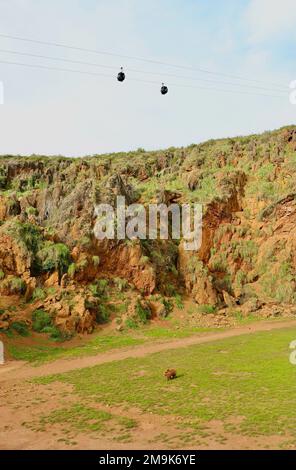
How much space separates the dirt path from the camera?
19.3 meters

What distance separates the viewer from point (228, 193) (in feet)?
138

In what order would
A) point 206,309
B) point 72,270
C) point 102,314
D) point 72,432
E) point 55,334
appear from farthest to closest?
point 206,309 < point 72,270 < point 102,314 < point 55,334 < point 72,432

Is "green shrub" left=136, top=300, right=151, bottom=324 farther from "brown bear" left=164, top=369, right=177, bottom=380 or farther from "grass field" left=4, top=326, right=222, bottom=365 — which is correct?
"brown bear" left=164, top=369, right=177, bottom=380

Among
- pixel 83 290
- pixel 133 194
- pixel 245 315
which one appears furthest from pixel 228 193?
pixel 83 290

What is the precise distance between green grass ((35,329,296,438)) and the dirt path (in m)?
1.04

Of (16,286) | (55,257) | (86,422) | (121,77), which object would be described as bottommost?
(86,422)

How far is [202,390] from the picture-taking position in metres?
15.0

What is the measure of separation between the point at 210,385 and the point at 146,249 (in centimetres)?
1984

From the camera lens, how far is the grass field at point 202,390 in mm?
11508

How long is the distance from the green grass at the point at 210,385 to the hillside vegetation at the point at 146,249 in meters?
7.64

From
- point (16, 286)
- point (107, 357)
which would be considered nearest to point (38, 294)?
point (16, 286)

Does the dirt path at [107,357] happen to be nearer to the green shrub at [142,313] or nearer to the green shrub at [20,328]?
the green shrub at [20,328]

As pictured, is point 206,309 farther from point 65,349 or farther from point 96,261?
point 65,349

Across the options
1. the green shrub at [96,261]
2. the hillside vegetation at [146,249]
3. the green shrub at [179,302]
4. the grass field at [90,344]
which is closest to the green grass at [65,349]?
the grass field at [90,344]
